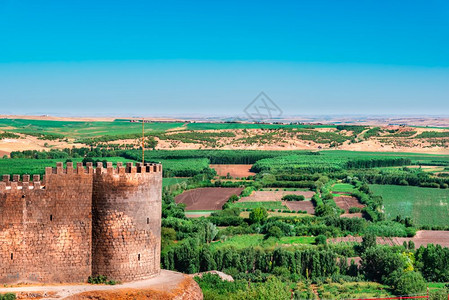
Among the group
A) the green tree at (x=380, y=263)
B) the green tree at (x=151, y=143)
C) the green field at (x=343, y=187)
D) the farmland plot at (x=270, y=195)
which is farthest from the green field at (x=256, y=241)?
the green tree at (x=151, y=143)

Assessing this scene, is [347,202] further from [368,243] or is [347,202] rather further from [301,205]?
[368,243]

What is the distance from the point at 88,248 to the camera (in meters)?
21.8

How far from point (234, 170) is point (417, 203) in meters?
38.7

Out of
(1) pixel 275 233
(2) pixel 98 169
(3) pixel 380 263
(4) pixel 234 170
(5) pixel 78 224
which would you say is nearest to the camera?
(5) pixel 78 224

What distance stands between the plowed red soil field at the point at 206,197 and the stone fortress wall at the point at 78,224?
153 ft

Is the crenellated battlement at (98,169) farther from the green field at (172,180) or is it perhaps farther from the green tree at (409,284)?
the green field at (172,180)

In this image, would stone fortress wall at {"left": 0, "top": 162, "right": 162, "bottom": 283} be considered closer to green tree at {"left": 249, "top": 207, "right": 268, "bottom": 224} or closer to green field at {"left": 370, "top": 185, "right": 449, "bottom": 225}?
green tree at {"left": 249, "top": 207, "right": 268, "bottom": 224}

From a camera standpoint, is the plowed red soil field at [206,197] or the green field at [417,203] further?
the plowed red soil field at [206,197]

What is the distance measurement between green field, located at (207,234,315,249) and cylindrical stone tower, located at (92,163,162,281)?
87.6ft

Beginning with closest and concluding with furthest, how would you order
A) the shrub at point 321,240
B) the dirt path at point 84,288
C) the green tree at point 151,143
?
the dirt path at point 84,288, the shrub at point 321,240, the green tree at point 151,143

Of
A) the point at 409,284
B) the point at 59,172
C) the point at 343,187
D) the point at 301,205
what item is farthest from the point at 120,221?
the point at 343,187

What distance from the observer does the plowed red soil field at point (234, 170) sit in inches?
4032

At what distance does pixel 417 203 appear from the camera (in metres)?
77.1

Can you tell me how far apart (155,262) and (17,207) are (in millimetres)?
5790
